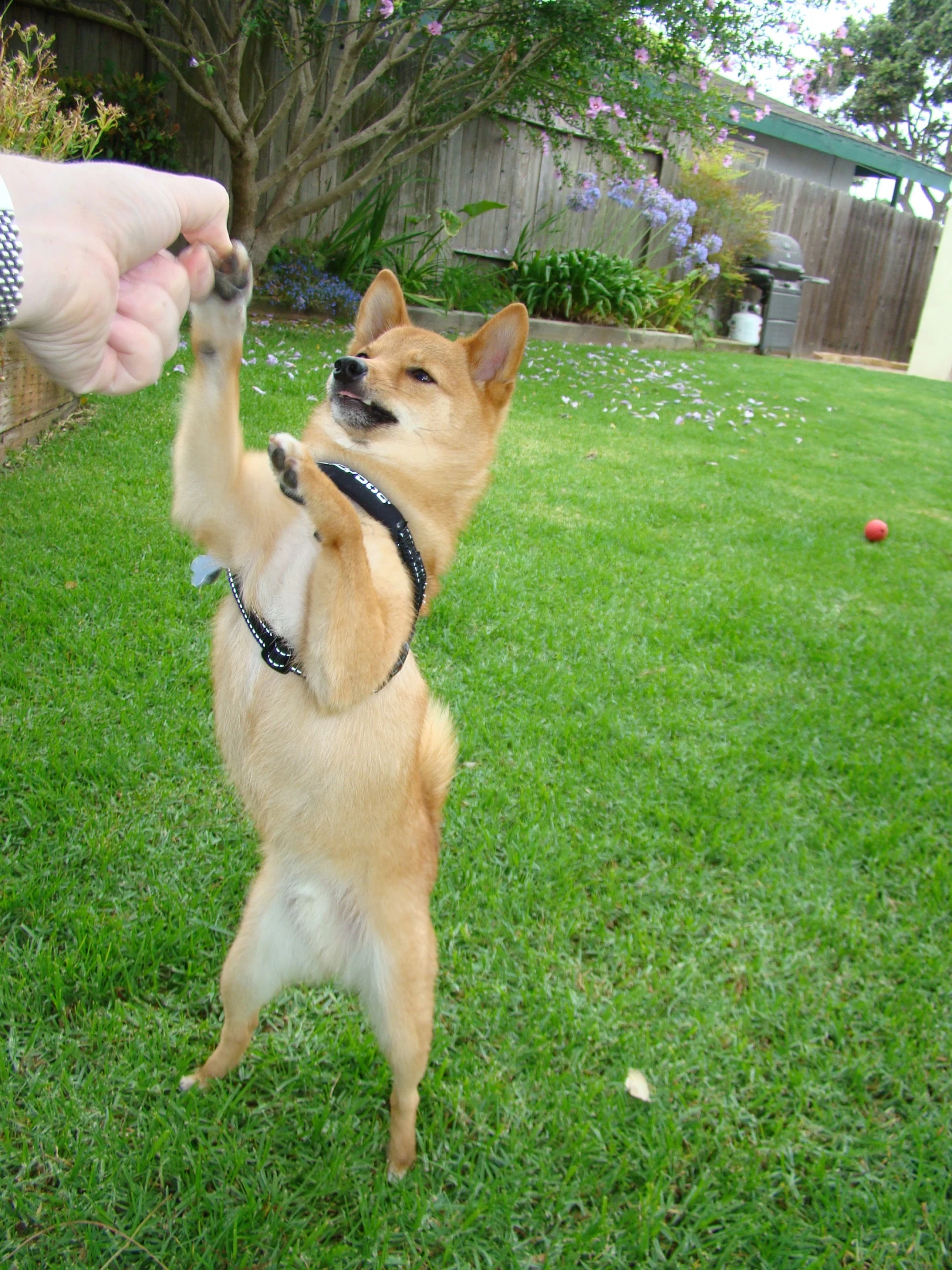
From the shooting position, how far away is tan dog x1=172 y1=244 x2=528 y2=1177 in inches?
67.4

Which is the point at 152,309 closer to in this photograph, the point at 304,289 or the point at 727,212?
the point at 304,289

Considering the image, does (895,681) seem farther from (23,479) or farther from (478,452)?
(23,479)

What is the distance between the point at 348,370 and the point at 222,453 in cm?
68

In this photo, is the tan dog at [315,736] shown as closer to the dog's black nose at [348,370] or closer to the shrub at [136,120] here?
the dog's black nose at [348,370]

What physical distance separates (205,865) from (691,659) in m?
2.44

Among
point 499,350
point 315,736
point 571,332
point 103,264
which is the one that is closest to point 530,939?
point 315,736

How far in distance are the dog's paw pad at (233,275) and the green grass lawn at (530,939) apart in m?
1.55

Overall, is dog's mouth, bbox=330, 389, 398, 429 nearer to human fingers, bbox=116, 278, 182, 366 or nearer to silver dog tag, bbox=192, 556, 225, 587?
silver dog tag, bbox=192, 556, 225, 587

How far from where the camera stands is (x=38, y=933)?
212 centimetres

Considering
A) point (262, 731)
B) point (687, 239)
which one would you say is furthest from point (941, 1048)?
point (687, 239)

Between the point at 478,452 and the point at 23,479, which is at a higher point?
the point at 478,452

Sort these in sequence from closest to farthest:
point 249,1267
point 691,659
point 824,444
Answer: point 249,1267 → point 691,659 → point 824,444

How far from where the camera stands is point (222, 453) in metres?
1.75

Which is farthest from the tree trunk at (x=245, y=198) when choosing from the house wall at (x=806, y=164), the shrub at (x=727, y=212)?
the house wall at (x=806, y=164)
